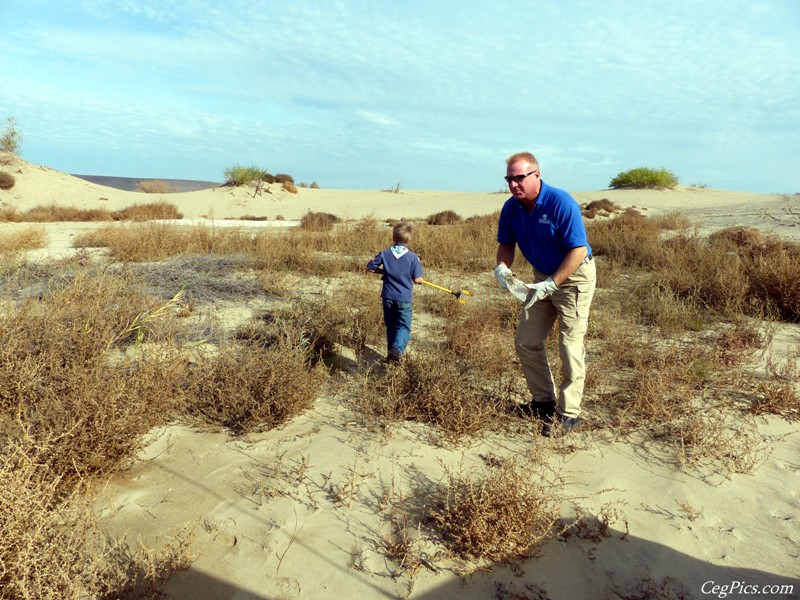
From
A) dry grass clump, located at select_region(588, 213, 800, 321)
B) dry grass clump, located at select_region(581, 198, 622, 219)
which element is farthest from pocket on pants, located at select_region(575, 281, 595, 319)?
dry grass clump, located at select_region(581, 198, 622, 219)

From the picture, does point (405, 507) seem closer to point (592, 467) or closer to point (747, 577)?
point (592, 467)

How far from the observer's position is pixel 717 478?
9.18 feet

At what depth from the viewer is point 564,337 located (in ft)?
10.1

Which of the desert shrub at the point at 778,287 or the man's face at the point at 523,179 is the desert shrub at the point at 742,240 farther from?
the man's face at the point at 523,179

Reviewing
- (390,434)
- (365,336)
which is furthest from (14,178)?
(390,434)

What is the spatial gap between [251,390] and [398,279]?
4.63 feet

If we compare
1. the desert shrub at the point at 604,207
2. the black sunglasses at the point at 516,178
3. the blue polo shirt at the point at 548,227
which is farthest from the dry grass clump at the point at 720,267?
the desert shrub at the point at 604,207

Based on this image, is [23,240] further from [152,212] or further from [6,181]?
[6,181]

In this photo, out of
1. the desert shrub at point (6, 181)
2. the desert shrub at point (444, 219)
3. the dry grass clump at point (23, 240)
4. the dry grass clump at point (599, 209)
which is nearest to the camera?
the dry grass clump at point (23, 240)

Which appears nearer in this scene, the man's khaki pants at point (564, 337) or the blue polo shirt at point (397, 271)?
the man's khaki pants at point (564, 337)

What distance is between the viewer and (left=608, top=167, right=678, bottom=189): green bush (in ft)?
75.8

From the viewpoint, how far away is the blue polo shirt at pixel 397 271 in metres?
4.09

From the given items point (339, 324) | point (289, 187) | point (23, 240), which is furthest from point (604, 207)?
point (23, 240)

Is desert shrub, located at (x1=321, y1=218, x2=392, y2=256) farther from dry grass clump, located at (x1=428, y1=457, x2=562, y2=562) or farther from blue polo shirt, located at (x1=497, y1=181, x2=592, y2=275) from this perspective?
dry grass clump, located at (x1=428, y1=457, x2=562, y2=562)
